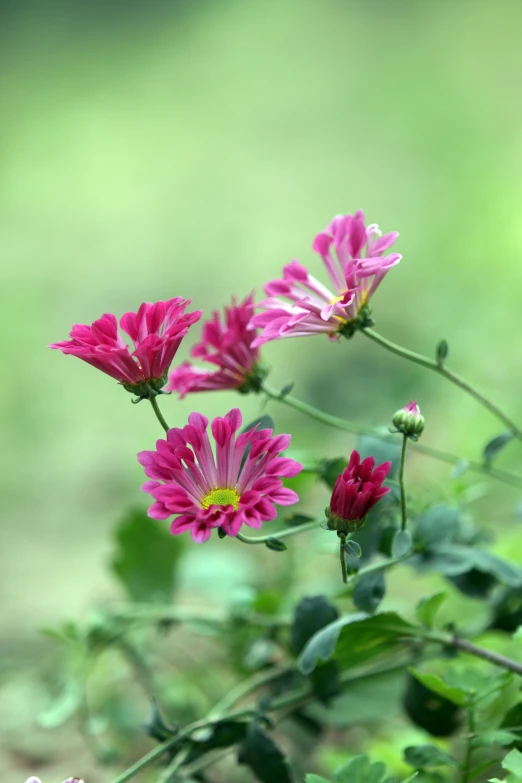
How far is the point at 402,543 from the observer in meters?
0.43

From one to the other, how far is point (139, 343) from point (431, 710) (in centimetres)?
30

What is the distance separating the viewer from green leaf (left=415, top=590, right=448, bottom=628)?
1.51 ft

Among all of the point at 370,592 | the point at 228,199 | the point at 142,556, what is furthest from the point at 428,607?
the point at 228,199

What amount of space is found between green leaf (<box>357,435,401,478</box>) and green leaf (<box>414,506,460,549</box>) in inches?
1.4

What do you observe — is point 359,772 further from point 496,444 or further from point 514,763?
point 496,444

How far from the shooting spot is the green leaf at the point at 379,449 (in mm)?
495

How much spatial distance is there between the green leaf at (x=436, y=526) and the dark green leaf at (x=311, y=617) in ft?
0.22

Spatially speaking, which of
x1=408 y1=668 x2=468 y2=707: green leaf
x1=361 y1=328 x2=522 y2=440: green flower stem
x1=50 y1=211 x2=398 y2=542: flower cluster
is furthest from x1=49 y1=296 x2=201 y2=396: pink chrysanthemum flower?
x1=408 y1=668 x2=468 y2=707: green leaf

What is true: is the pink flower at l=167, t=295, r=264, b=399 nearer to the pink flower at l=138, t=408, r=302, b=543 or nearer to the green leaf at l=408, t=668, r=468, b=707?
the pink flower at l=138, t=408, r=302, b=543

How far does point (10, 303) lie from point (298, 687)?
1.22 metres

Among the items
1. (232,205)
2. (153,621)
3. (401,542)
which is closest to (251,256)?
(232,205)

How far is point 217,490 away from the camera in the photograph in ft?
1.34

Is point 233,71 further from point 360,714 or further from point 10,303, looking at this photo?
point 360,714

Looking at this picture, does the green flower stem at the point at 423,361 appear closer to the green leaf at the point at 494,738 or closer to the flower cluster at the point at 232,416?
the flower cluster at the point at 232,416
